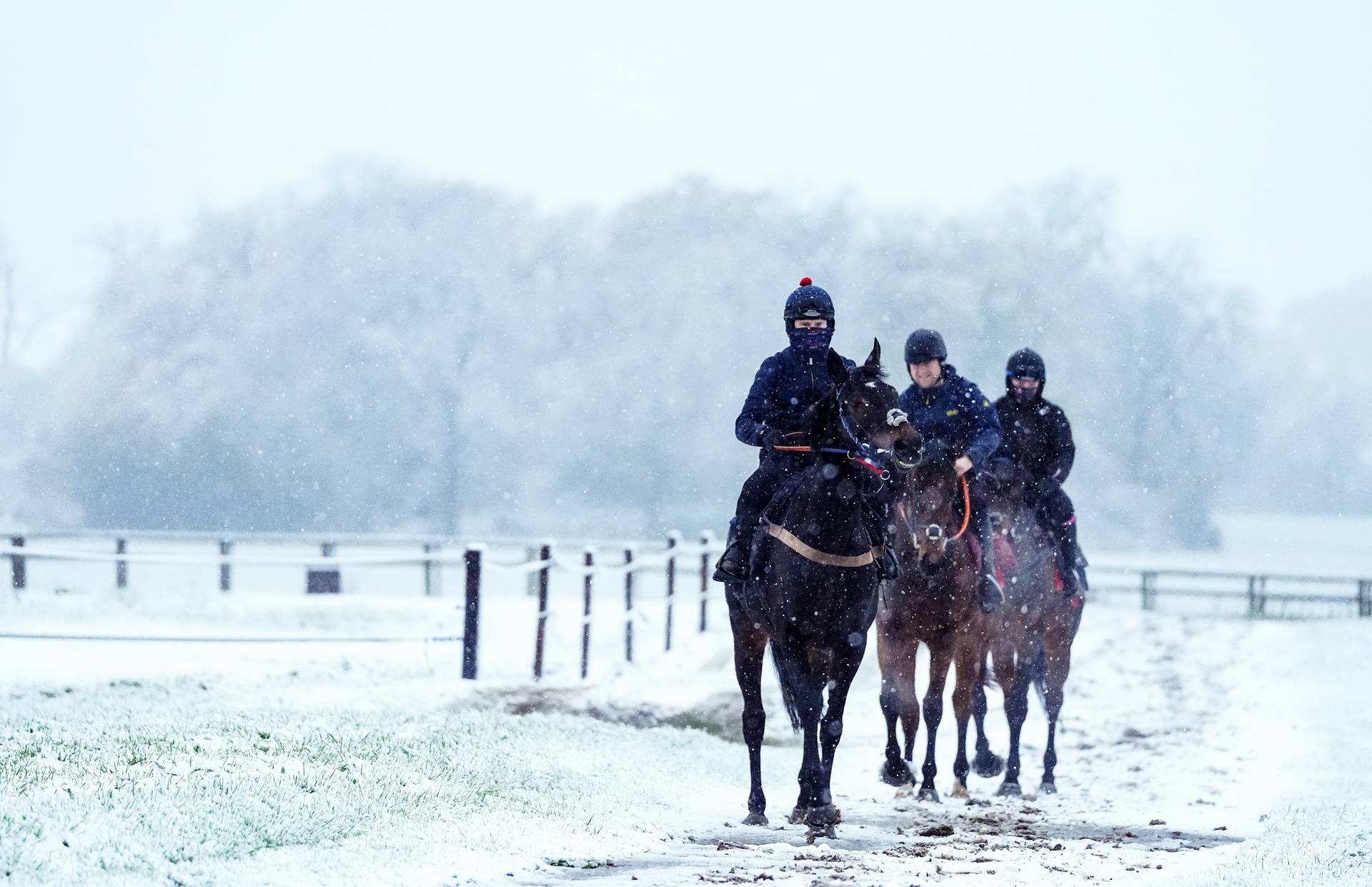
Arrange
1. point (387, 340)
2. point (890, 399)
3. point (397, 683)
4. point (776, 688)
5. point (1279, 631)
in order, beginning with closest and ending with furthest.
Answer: point (890, 399), point (397, 683), point (776, 688), point (1279, 631), point (387, 340)

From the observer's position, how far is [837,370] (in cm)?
752

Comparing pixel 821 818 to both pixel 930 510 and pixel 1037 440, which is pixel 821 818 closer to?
pixel 930 510

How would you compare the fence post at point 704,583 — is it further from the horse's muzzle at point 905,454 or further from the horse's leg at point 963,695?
the horse's muzzle at point 905,454

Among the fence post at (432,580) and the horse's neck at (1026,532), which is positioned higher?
the horse's neck at (1026,532)

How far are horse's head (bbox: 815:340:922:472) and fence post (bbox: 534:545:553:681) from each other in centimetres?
681

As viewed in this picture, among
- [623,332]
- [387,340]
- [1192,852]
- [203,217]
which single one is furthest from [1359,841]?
[203,217]

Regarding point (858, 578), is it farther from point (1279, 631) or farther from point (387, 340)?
point (387, 340)

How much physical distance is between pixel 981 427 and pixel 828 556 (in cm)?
260

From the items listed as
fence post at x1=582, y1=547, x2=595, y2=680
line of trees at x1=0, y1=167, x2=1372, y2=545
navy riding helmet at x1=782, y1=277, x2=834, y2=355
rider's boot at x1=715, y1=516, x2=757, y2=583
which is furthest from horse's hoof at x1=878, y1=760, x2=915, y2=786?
line of trees at x1=0, y1=167, x2=1372, y2=545

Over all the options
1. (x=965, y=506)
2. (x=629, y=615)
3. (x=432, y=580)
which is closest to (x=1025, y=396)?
A: (x=965, y=506)

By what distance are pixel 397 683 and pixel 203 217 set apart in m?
35.6

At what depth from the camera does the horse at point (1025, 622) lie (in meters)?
10.3

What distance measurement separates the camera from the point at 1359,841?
7203 mm

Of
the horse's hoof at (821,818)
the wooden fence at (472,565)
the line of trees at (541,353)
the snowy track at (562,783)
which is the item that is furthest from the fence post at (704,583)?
the line of trees at (541,353)
